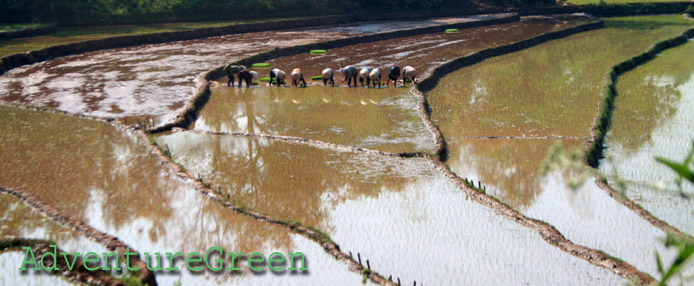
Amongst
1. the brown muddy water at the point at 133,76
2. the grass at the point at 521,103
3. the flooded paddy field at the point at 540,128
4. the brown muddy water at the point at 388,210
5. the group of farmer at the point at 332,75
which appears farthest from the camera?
the group of farmer at the point at 332,75

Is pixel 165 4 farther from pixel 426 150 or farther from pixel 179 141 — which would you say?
pixel 426 150

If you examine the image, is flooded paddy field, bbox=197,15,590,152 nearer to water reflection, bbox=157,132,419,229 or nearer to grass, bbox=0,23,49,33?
water reflection, bbox=157,132,419,229

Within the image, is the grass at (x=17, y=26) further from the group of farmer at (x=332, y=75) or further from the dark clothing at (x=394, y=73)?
the dark clothing at (x=394, y=73)

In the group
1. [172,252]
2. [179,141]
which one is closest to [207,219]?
[172,252]

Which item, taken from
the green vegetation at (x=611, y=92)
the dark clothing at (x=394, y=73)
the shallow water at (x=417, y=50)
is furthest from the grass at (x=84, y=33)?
the green vegetation at (x=611, y=92)

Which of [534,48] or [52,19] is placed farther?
[52,19]

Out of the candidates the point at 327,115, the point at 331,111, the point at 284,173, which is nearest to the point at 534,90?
the point at 331,111
